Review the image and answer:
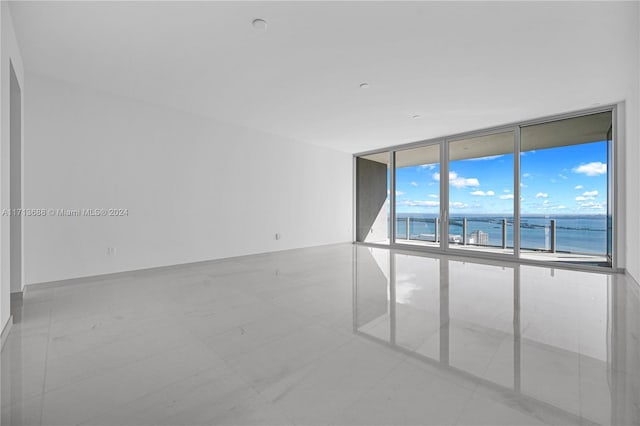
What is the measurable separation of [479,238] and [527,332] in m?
6.14

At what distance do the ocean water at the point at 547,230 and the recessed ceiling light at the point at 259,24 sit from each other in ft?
17.9

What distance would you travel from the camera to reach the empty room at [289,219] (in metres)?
1.60

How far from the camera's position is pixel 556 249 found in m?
6.93

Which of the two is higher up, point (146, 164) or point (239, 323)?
point (146, 164)

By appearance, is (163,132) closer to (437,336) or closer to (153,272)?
(153,272)

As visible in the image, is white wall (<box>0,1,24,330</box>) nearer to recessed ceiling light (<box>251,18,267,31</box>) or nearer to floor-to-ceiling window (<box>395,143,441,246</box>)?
recessed ceiling light (<box>251,18,267,31</box>)

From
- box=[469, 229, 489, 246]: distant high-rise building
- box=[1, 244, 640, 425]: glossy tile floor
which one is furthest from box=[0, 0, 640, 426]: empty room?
box=[469, 229, 489, 246]: distant high-rise building

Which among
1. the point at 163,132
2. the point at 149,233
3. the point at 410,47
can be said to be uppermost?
the point at 410,47

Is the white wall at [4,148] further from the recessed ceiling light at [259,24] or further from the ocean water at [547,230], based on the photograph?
the ocean water at [547,230]

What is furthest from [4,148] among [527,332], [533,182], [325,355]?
[533,182]

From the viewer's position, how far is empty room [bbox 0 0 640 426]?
63.1 inches

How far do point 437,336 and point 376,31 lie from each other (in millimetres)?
2693

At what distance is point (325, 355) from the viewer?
1935 mm

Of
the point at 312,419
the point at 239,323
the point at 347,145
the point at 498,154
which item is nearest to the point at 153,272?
the point at 239,323
